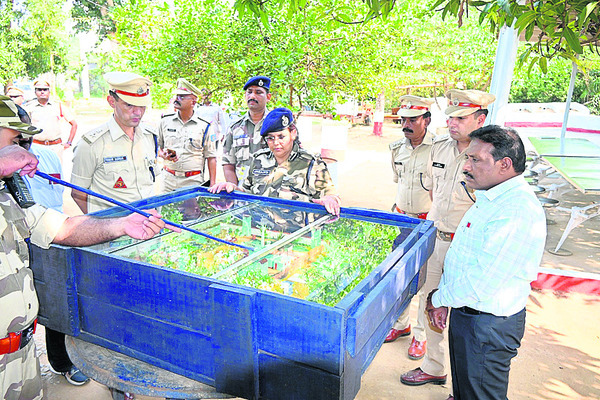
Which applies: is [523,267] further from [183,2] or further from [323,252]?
[183,2]

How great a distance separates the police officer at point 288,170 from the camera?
2943 millimetres

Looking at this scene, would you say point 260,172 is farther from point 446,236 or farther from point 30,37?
point 30,37

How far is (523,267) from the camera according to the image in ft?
6.56

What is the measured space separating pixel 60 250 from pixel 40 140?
529cm

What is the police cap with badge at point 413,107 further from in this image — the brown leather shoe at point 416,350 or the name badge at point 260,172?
A: the brown leather shoe at point 416,350

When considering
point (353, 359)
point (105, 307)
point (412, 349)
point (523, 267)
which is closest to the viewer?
point (353, 359)

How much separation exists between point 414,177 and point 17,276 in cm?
279

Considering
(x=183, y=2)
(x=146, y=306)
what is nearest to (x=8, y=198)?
(x=146, y=306)


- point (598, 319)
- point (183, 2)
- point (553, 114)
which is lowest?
point (598, 319)

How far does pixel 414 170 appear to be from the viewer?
11.8 ft

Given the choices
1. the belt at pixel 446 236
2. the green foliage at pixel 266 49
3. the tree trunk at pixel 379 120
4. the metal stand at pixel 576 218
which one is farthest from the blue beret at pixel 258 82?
the tree trunk at pixel 379 120

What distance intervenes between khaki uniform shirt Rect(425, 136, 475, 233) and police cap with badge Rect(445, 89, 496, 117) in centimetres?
22

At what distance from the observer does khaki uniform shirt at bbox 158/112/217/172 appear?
470 cm

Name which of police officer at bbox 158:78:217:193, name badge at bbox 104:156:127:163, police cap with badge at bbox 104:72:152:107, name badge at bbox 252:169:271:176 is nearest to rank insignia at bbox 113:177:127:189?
name badge at bbox 104:156:127:163
